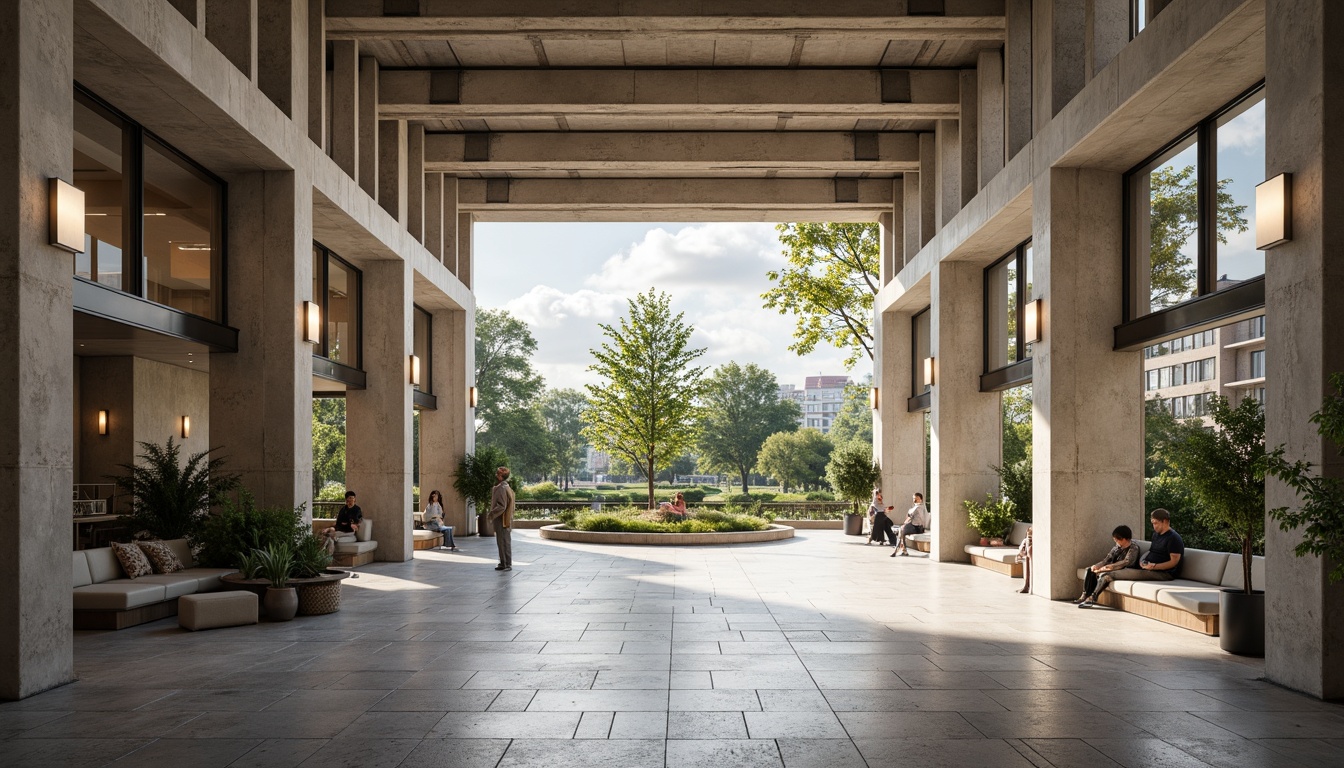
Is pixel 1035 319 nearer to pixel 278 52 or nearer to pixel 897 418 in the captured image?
pixel 278 52

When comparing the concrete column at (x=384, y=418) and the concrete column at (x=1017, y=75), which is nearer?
the concrete column at (x=1017, y=75)

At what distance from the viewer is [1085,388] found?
496 inches

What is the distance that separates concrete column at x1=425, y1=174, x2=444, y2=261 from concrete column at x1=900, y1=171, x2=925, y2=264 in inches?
410

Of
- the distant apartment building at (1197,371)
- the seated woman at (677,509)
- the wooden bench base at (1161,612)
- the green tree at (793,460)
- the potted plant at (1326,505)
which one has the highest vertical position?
the distant apartment building at (1197,371)

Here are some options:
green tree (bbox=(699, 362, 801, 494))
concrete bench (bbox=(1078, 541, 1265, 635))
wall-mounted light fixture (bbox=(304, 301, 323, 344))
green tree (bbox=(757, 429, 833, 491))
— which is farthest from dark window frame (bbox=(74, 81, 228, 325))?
green tree (bbox=(699, 362, 801, 494))

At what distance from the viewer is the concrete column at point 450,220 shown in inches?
893

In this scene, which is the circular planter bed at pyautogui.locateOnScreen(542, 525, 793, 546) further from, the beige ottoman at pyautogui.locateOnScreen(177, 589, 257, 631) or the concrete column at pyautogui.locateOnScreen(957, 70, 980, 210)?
the beige ottoman at pyautogui.locateOnScreen(177, 589, 257, 631)

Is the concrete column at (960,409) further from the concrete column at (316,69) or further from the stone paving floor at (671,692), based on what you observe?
the concrete column at (316,69)

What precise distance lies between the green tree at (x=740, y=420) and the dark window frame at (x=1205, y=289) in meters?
64.2

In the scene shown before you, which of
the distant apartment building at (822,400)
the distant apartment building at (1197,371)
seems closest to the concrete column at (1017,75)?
the distant apartment building at (1197,371)

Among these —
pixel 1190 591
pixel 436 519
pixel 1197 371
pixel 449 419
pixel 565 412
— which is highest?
pixel 1197 371

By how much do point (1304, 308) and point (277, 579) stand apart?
33.4 ft

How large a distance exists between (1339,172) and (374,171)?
14.3 metres

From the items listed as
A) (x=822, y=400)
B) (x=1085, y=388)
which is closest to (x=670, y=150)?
(x=1085, y=388)
